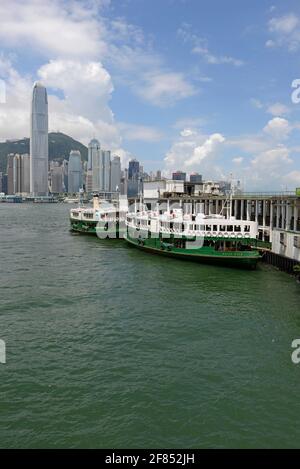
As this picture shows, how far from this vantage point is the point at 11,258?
51.7 meters

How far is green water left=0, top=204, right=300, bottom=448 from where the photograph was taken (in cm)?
1498

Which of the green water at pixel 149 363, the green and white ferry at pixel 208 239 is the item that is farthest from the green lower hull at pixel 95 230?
the green water at pixel 149 363

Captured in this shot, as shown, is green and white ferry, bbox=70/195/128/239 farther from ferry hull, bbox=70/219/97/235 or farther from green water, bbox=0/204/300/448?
green water, bbox=0/204/300/448

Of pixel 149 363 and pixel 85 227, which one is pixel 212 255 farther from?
pixel 85 227

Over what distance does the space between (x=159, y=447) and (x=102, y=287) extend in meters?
23.1

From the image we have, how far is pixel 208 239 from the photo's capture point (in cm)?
4741

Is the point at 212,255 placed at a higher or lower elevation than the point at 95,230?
lower

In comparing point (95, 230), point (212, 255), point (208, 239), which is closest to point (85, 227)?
point (95, 230)

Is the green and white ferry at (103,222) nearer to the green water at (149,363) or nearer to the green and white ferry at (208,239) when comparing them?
the green and white ferry at (208,239)

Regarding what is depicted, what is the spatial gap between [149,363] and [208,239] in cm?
2874

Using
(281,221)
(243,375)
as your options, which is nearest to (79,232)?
(281,221)

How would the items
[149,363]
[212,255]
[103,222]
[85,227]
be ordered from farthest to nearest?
[85,227] < [103,222] < [212,255] < [149,363]
